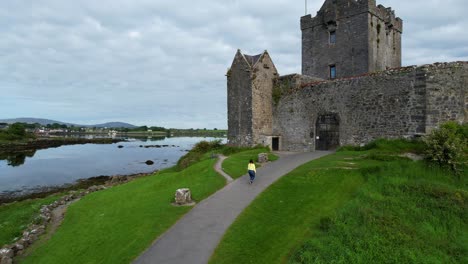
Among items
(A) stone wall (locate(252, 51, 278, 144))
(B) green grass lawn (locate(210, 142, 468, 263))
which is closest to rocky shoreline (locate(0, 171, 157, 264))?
(B) green grass lawn (locate(210, 142, 468, 263))

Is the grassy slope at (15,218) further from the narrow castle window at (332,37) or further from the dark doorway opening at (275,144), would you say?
the narrow castle window at (332,37)

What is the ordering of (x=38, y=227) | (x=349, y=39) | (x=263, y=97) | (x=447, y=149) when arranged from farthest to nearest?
(x=349, y=39) → (x=263, y=97) → (x=38, y=227) → (x=447, y=149)

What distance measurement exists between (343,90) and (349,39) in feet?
35.9

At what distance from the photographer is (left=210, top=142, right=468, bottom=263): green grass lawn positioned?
1027 cm

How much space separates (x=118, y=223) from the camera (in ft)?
47.7

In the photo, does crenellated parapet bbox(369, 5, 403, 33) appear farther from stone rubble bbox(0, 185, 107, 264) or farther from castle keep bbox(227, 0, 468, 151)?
stone rubble bbox(0, 185, 107, 264)

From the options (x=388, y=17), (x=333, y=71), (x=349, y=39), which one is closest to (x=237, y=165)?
(x=333, y=71)

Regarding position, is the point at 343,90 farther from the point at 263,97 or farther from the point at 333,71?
the point at 333,71

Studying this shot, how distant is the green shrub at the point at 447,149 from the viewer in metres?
16.0

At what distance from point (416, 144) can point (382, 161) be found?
14.9 ft

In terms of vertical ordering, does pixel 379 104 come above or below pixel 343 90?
below

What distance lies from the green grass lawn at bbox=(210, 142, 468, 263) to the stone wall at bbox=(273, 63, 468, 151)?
556 cm

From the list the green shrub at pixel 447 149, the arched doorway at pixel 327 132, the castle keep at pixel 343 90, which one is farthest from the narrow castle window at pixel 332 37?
the green shrub at pixel 447 149

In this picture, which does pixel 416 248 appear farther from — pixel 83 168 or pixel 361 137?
pixel 83 168
